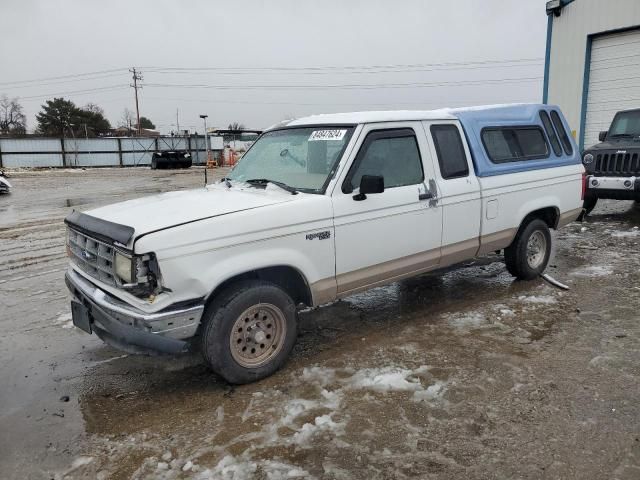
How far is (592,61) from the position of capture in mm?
15609

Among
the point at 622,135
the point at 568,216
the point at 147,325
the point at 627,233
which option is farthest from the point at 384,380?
the point at 622,135

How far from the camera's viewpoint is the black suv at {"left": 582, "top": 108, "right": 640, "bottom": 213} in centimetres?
950

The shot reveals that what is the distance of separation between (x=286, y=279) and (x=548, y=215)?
3.76m

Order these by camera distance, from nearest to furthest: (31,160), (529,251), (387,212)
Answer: (387,212)
(529,251)
(31,160)

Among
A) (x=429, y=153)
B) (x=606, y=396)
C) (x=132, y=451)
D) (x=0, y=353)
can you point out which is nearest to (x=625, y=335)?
(x=606, y=396)

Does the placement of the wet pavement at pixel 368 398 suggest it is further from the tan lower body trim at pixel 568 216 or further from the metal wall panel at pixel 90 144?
the metal wall panel at pixel 90 144

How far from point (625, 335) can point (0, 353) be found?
564cm

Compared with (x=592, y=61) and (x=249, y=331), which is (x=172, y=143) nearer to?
(x=592, y=61)

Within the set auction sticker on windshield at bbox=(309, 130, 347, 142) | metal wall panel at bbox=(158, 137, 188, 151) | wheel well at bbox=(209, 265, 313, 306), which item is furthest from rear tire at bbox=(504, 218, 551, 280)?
metal wall panel at bbox=(158, 137, 188, 151)

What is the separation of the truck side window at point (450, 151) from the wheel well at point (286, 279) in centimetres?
182

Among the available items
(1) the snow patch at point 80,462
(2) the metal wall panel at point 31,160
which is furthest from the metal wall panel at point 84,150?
(1) the snow patch at point 80,462

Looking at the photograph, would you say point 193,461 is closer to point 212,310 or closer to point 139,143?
point 212,310

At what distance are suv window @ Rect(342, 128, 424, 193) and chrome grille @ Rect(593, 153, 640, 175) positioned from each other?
6982mm

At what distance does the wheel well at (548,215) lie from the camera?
19.9ft
